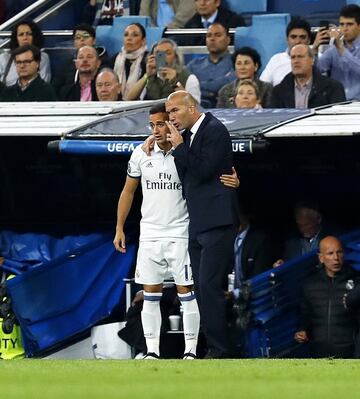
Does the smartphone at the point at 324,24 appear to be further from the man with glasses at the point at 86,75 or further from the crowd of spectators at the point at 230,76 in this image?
the man with glasses at the point at 86,75

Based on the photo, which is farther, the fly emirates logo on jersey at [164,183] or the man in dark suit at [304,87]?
the man in dark suit at [304,87]

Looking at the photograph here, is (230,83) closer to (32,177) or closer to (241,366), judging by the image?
(32,177)

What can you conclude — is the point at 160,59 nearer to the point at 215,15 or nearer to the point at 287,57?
the point at 287,57

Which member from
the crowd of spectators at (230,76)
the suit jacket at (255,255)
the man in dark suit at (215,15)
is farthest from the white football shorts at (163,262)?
the man in dark suit at (215,15)

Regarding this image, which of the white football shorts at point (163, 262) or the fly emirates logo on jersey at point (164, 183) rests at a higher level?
the fly emirates logo on jersey at point (164, 183)

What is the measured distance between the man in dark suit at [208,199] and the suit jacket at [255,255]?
57.3 inches

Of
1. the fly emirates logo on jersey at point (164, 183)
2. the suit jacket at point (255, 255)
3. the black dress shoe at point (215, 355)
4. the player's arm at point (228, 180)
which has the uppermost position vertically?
the player's arm at point (228, 180)

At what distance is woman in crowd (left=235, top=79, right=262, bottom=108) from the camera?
1490 centimetres

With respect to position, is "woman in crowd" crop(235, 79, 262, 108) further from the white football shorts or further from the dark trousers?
the dark trousers

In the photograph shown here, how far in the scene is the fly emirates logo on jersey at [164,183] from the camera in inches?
513

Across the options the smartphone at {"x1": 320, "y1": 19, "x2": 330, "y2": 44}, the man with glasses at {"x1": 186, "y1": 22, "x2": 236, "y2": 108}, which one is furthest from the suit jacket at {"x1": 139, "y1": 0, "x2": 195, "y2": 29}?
the smartphone at {"x1": 320, "y1": 19, "x2": 330, "y2": 44}

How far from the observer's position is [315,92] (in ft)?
49.1

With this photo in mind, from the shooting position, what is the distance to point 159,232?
13.1 m

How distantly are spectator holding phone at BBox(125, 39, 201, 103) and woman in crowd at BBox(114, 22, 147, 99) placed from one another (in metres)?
0.57
